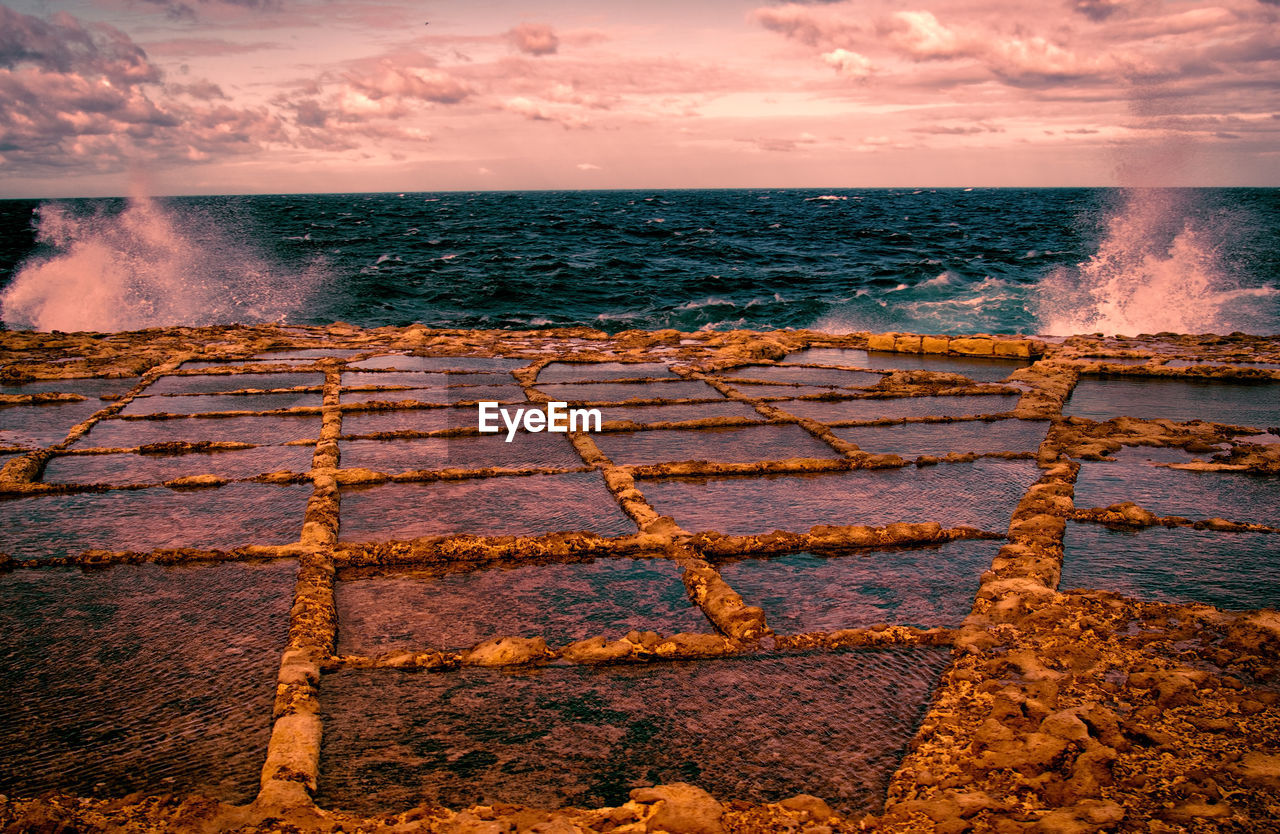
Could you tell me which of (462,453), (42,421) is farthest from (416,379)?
(42,421)

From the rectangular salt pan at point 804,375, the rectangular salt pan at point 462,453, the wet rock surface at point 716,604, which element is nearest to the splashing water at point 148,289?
the wet rock surface at point 716,604

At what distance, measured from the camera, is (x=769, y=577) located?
302 centimetres

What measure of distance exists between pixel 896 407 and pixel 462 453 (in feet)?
10.1

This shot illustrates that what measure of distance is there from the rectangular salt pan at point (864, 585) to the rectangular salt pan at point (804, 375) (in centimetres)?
347

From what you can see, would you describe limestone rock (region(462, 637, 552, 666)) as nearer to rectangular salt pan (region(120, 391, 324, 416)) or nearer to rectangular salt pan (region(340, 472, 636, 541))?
rectangular salt pan (region(340, 472, 636, 541))

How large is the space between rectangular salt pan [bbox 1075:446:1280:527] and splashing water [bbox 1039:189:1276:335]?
9.29 meters

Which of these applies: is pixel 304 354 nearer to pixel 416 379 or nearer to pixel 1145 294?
pixel 416 379

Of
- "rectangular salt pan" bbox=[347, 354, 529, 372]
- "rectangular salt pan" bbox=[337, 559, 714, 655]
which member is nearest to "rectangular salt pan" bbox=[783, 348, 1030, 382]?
"rectangular salt pan" bbox=[347, 354, 529, 372]

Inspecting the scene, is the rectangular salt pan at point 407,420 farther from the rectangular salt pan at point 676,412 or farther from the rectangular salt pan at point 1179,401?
the rectangular salt pan at point 1179,401

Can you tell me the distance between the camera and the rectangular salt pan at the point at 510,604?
8.57ft

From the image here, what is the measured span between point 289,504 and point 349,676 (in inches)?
63.6

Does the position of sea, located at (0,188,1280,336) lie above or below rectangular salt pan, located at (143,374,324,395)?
above

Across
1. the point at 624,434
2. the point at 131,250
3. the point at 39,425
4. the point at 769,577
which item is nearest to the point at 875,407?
the point at 624,434

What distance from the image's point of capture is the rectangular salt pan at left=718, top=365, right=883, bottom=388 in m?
6.75
